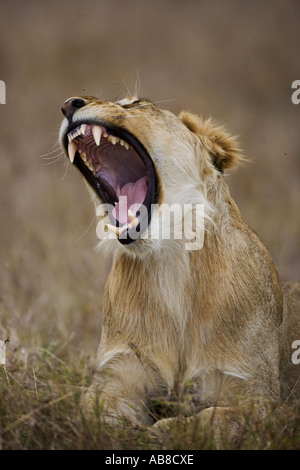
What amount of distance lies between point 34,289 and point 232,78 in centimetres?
850

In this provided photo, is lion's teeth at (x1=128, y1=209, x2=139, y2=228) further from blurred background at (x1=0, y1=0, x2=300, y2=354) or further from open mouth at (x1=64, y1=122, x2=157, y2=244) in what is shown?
blurred background at (x1=0, y1=0, x2=300, y2=354)

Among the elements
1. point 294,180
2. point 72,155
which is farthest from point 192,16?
point 72,155

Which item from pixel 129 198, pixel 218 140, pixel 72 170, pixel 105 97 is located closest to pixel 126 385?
pixel 129 198

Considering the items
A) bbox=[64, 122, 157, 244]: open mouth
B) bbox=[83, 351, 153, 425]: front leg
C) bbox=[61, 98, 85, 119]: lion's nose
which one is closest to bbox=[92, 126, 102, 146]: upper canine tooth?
bbox=[64, 122, 157, 244]: open mouth

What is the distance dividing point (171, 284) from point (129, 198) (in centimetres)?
51

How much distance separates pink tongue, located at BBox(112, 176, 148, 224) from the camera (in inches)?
165

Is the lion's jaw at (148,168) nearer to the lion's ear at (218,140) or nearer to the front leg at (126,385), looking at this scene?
the lion's ear at (218,140)

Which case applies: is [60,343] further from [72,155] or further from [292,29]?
[292,29]

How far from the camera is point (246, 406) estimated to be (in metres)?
3.97

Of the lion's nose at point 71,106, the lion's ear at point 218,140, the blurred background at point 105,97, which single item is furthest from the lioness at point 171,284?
the blurred background at point 105,97

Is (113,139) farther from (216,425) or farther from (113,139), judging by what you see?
(216,425)

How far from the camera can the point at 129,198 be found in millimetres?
4297

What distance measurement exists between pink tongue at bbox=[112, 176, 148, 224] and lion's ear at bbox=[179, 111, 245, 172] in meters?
0.42

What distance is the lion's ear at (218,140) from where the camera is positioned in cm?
443
